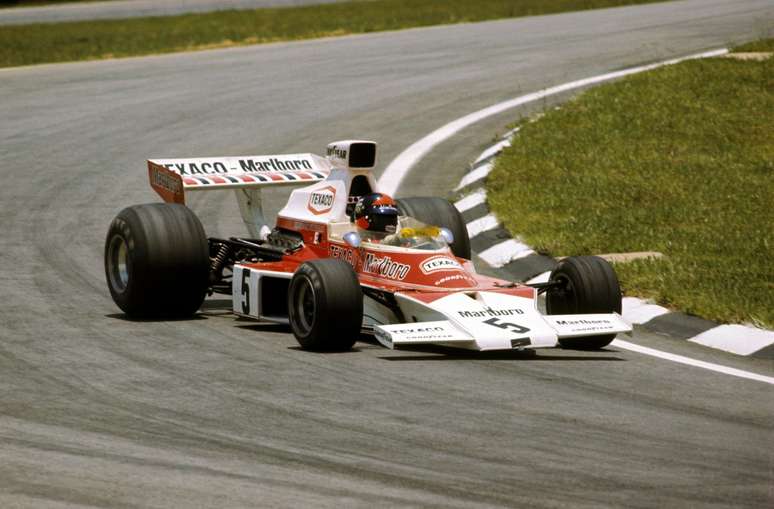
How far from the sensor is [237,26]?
113 ft

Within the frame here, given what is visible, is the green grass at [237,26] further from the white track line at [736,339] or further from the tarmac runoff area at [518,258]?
the white track line at [736,339]

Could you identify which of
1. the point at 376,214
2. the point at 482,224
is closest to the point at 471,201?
the point at 482,224

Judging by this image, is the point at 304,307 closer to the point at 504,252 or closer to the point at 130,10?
the point at 504,252

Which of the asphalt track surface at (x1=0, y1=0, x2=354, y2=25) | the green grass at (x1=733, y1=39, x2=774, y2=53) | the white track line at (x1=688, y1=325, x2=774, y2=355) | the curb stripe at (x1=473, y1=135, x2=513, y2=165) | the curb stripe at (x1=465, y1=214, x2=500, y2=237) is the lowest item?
the asphalt track surface at (x1=0, y1=0, x2=354, y2=25)

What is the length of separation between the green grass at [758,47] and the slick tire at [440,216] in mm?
11738

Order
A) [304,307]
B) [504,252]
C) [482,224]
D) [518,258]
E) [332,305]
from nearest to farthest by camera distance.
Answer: [332,305] < [304,307] < [518,258] < [504,252] < [482,224]

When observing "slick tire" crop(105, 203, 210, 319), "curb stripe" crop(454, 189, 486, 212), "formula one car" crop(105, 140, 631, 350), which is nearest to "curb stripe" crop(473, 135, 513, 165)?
"curb stripe" crop(454, 189, 486, 212)

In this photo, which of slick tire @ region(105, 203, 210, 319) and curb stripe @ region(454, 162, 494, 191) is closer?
slick tire @ region(105, 203, 210, 319)

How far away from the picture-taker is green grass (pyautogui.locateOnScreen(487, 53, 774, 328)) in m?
10.9

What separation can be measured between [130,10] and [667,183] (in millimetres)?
29683

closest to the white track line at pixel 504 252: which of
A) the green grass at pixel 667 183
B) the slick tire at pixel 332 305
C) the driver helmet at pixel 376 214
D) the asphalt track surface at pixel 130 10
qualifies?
the green grass at pixel 667 183

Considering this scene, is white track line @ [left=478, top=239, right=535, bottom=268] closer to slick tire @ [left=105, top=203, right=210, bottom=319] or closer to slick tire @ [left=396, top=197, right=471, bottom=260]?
slick tire @ [left=396, top=197, right=471, bottom=260]

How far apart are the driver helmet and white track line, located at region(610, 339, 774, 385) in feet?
5.64

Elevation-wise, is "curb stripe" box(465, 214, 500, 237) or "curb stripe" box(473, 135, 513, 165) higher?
"curb stripe" box(473, 135, 513, 165)
